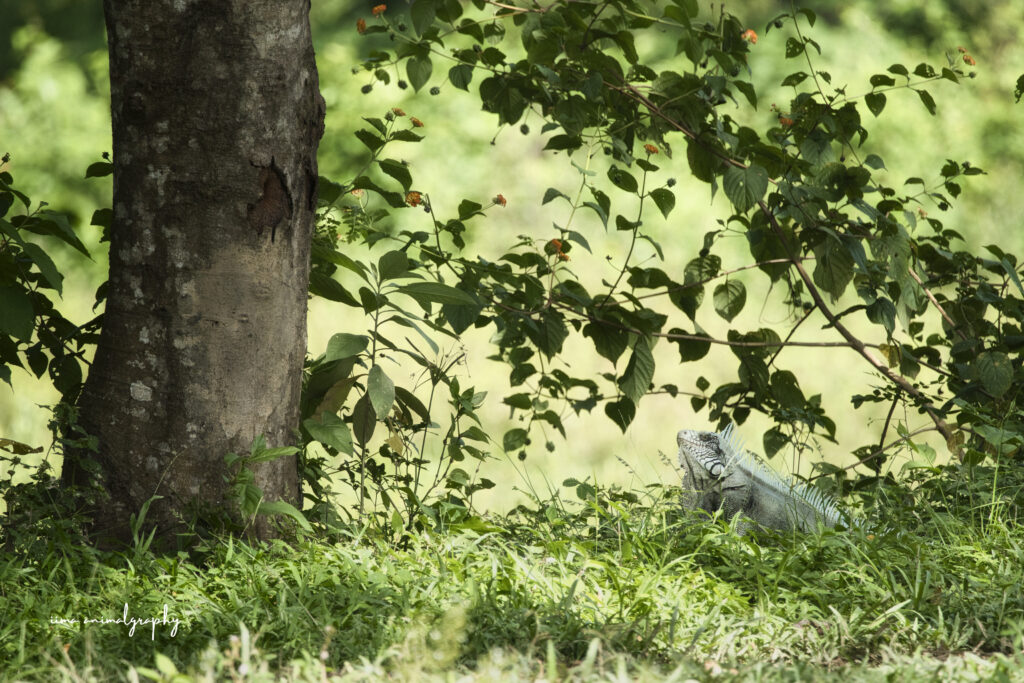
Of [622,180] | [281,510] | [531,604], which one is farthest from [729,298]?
[281,510]

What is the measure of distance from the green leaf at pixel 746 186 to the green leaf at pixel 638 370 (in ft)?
1.57

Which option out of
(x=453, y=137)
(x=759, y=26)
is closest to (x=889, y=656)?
(x=453, y=137)

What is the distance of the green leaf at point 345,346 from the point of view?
2.38 metres

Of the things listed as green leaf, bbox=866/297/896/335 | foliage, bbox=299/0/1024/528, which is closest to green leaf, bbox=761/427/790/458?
foliage, bbox=299/0/1024/528

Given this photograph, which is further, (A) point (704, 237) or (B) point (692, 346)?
(B) point (692, 346)

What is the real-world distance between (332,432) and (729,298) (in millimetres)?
1389

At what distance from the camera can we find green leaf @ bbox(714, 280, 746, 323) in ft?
10.2

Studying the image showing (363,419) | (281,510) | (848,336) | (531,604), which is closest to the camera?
(531,604)

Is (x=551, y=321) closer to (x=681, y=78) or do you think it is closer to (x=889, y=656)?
(x=681, y=78)

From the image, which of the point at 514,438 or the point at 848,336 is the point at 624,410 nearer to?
the point at 514,438

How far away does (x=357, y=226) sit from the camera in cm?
277

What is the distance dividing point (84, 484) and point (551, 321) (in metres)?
1.28

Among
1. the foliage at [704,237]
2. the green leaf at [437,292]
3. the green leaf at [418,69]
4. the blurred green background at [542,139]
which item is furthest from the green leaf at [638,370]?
the blurred green background at [542,139]

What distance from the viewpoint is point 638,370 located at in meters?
2.88
